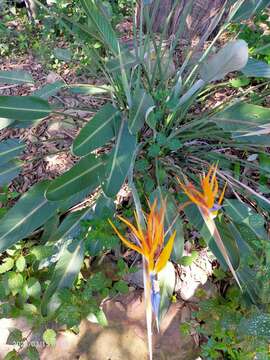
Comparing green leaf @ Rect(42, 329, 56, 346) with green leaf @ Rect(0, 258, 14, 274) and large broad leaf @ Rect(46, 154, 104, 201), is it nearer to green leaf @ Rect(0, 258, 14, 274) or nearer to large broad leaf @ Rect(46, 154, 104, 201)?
green leaf @ Rect(0, 258, 14, 274)

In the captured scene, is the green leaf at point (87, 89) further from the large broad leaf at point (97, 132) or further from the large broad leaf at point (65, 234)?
the large broad leaf at point (65, 234)

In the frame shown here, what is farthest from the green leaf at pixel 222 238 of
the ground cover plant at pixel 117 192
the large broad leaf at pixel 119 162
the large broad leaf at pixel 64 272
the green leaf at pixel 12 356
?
the green leaf at pixel 12 356

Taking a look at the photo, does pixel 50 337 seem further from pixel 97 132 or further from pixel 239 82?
pixel 239 82

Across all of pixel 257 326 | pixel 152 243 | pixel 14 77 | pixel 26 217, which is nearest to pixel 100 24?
pixel 14 77

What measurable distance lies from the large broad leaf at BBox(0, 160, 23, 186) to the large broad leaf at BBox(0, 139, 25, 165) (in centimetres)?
3

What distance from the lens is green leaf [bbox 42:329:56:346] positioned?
112 centimetres

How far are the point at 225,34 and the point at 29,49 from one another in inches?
42.8

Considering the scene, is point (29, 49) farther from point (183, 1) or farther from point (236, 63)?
point (236, 63)

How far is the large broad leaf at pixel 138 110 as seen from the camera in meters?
1.08

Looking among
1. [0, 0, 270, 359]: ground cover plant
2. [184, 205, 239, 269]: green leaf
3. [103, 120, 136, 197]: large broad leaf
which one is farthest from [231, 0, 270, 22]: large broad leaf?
[184, 205, 239, 269]: green leaf

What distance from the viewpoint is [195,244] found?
1.35 m

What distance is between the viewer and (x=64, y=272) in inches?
46.1

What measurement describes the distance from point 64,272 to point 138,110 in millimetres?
565

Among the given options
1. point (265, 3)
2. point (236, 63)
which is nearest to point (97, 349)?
point (236, 63)
